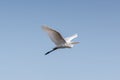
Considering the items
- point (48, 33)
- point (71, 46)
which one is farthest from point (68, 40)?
point (48, 33)

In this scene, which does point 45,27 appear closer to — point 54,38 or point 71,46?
point 54,38

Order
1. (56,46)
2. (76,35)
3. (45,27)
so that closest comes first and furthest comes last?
(45,27) → (56,46) → (76,35)

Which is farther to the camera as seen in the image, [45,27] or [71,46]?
[71,46]

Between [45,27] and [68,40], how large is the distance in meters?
4.70

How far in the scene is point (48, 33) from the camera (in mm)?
30891

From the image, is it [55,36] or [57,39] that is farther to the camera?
[57,39]

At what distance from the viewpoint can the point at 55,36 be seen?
31344 mm

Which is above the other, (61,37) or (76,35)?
(76,35)

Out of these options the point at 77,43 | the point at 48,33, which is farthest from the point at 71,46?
the point at 48,33

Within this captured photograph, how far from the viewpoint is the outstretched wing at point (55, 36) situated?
3050 cm

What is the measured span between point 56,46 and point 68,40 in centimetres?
229

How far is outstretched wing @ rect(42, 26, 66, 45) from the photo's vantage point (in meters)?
30.5

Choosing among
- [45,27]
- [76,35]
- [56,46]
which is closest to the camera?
[45,27]

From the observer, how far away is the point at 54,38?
31.7 m
